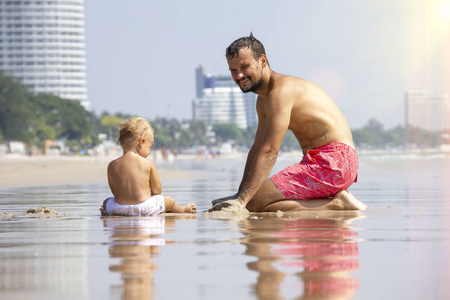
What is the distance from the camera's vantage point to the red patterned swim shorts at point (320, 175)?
5398 mm

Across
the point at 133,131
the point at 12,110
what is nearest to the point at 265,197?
the point at 133,131

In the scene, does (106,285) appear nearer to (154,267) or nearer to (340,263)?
(154,267)

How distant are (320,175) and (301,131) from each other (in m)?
0.40

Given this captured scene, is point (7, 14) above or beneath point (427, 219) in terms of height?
above

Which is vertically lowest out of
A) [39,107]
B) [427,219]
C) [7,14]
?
[427,219]

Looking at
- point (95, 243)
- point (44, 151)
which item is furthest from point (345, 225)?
point (44, 151)

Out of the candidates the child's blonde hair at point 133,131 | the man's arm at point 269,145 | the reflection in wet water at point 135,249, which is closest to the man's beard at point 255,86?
the man's arm at point 269,145

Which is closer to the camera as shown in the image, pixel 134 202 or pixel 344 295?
pixel 344 295

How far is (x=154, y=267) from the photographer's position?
2.78 meters

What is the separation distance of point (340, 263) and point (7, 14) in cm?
17669

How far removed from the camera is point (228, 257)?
9.98 feet

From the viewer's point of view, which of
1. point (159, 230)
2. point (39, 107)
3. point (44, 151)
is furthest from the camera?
point (39, 107)

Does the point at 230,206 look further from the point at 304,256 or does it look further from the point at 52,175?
the point at 52,175

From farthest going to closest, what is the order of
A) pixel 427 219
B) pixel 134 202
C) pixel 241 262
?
pixel 134 202 → pixel 427 219 → pixel 241 262
